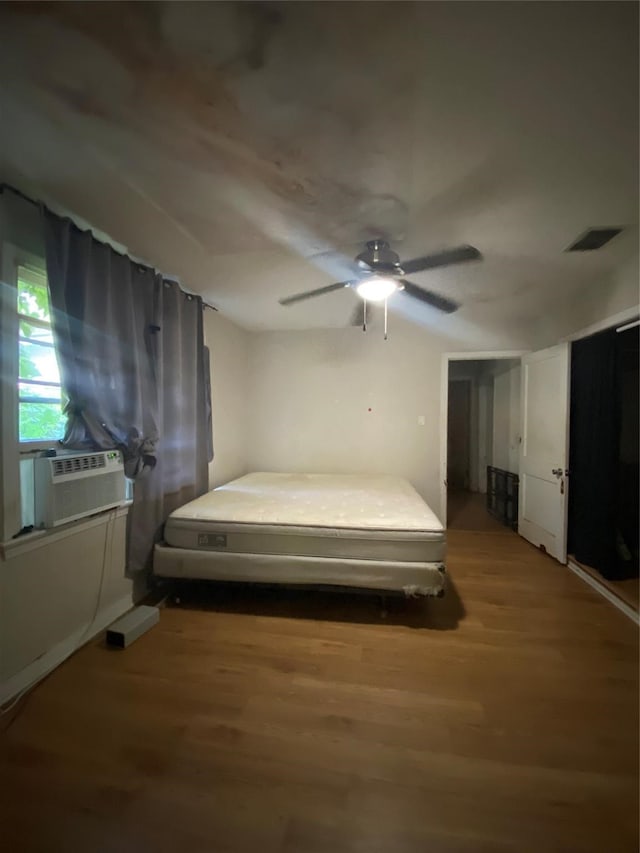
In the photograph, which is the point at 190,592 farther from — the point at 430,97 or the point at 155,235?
the point at 430,97

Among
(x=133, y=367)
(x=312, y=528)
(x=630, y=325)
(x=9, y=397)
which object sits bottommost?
(x=312, y=528)

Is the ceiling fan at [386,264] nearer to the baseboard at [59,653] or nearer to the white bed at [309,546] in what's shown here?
the white bed at [309,546]

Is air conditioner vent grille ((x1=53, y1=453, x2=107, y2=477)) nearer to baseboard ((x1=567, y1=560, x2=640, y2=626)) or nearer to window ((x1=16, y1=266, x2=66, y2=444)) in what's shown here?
window ((x1=16, y1=266, x2=66, y2=444))

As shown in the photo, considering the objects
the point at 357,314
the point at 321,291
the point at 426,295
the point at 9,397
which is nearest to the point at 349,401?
the point at 357,314

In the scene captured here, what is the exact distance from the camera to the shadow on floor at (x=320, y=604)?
7.54 ft

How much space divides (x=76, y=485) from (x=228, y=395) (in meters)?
2.15

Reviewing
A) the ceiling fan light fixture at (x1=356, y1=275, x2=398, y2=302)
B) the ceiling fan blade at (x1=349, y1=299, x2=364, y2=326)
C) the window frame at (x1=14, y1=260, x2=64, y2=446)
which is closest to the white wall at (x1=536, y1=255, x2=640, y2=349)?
the ceiling fan light fixture at (x1=356, y1=275, x2=398, y2=302)

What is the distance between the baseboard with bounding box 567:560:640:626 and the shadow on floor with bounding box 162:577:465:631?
3.48ft

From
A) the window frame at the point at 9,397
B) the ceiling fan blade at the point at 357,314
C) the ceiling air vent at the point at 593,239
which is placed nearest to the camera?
the window frame at the point at 9,397

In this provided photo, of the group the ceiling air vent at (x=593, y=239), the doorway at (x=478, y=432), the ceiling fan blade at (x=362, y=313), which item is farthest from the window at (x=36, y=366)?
the doorway at (x=478, y=432)

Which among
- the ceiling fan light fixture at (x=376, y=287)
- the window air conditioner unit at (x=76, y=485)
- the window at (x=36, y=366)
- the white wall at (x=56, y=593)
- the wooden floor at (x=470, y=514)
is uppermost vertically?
the ceiling fan light fixture at (x=376, y=287)

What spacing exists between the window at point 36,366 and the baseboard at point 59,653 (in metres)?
1.14

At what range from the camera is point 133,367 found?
2258 mm

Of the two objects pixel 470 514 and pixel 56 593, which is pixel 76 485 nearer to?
pixel 56 593
